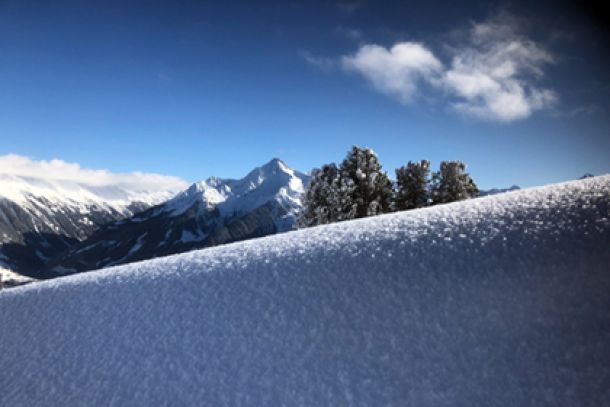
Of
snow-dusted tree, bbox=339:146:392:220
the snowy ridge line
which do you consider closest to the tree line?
snow-dusted tree, bbox=339:146:392:220

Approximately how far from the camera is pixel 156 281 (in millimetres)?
5660

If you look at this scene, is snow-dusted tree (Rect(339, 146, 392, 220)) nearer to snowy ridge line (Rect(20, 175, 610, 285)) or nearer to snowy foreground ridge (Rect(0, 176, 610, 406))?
snowy ridge line (Rect(20, 175, 610, 285))

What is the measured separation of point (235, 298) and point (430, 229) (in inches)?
118

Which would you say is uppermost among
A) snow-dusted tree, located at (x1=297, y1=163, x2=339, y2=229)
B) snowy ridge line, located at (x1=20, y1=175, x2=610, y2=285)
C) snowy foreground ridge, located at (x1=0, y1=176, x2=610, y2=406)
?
snow-dusted tree, located at (x1=297, y1=163, x2=339, y2=229)

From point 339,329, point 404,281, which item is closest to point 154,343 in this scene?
point 339,329

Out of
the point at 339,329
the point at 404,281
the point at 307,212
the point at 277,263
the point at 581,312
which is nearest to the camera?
the point at 581,312

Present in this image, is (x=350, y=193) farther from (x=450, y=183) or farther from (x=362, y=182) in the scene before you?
(x=450, y=183)

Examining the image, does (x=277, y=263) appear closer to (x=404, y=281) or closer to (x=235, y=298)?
(x=235, y=298)

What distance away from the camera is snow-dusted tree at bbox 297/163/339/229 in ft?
102

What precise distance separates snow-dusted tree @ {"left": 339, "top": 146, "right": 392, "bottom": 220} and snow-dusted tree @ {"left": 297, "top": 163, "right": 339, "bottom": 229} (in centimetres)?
71

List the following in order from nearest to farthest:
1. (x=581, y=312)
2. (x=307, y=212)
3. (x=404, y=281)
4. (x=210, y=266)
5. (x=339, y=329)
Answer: (x=581, y=312) → (x=339, y=329) → (x=404, y=281) → (x=210, y=266) → (x=307, y=212)

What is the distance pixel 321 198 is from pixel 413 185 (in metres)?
11.4

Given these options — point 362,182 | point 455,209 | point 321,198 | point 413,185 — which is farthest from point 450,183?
point 455,209

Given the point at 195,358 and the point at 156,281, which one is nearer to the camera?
the point at 195,358
